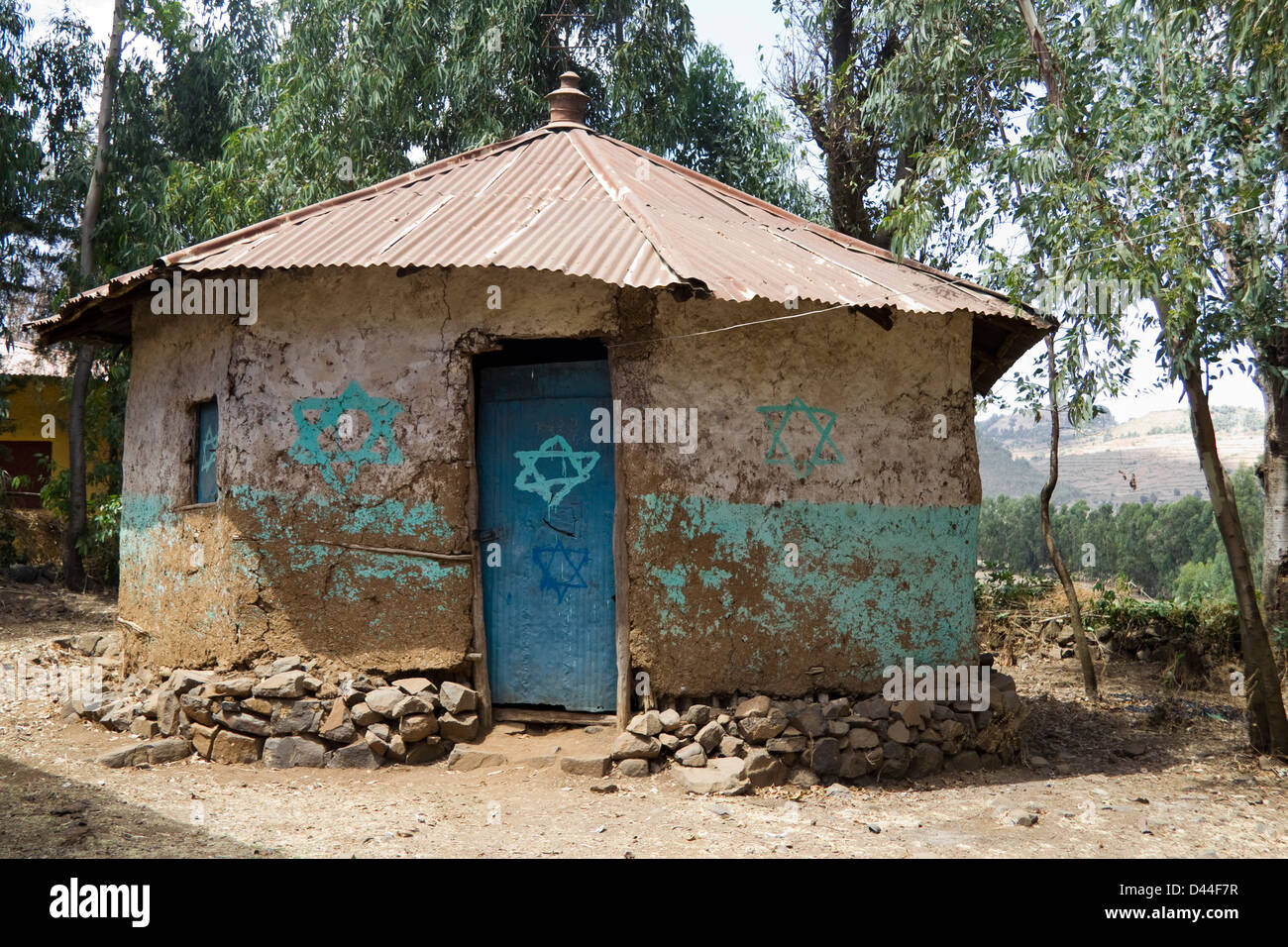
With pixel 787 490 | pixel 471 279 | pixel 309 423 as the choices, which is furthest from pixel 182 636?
pixel 787 490

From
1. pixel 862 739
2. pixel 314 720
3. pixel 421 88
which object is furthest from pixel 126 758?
pixel 421 88

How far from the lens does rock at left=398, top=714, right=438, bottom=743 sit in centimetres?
605

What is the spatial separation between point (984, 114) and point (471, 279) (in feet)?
18.8

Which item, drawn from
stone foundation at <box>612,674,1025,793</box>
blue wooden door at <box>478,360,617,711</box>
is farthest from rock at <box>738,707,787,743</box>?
blue wooden door at <box>478,360,617,711</box>

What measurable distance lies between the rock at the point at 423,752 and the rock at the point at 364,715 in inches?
10.7

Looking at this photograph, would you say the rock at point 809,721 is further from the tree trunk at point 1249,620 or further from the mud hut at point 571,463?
the tree trunk at point 1249,620

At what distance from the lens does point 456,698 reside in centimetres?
619

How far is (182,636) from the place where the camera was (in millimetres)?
6793

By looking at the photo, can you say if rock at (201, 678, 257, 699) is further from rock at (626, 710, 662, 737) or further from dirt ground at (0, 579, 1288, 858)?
rock at (626, 710, 662, 737)

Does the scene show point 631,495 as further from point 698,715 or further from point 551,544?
point 698,715

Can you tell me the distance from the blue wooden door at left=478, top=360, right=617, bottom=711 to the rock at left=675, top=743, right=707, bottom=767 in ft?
2.12

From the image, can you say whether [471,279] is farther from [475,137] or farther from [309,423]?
[475,137]

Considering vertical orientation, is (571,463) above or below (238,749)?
above

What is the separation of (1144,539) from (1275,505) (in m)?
24.3
